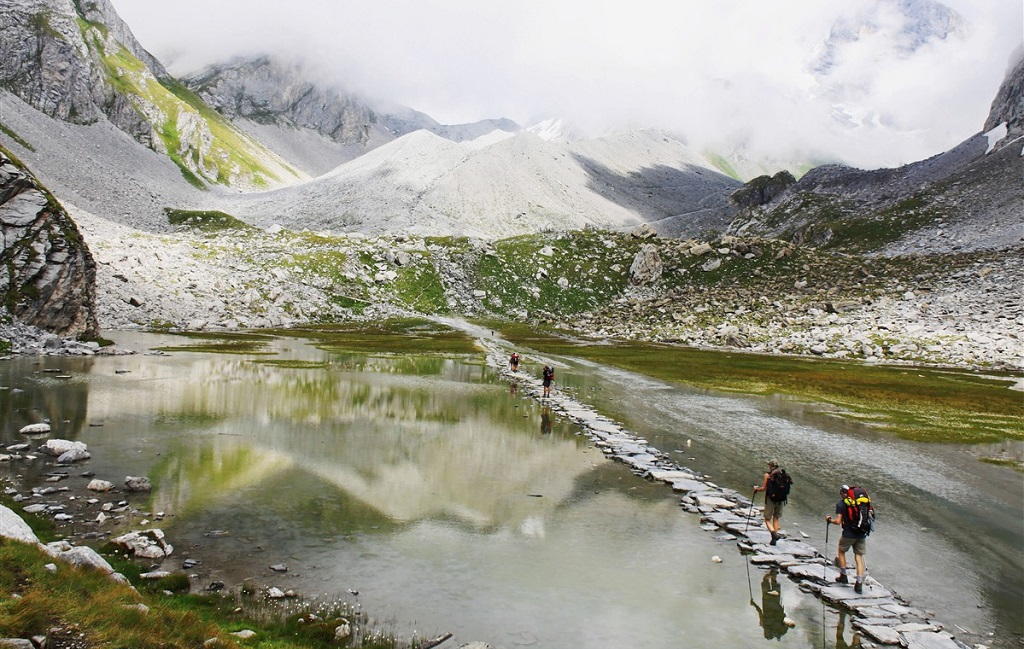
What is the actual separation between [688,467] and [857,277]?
380ft

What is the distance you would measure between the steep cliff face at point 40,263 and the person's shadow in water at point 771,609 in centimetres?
6704

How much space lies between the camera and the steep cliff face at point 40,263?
56969 millimetres

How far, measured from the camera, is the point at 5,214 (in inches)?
2283

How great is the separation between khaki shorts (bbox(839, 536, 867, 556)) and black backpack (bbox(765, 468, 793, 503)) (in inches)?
89.1

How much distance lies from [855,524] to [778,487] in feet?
8.85

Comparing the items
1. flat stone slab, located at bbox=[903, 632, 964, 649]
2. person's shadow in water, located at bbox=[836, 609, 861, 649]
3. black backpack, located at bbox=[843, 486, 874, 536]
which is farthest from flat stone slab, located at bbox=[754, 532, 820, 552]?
flat stone slab, located at bbox=[903, 632, 964, 649]

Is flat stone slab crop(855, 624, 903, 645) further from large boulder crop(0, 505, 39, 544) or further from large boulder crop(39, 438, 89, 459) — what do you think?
large boulder crop(39, 438, 89, 459)

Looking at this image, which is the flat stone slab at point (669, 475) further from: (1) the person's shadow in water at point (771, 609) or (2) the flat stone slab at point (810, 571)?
(1) the person's shadow in water at point (771, 609)

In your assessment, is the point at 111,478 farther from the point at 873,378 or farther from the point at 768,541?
the point at 873,378

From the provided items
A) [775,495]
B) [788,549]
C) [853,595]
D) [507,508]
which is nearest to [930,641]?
[853,595]

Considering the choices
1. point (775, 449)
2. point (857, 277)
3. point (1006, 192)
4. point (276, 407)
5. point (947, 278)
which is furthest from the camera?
point (1006, 192)

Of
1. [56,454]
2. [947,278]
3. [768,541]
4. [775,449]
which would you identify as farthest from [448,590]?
[947,278]

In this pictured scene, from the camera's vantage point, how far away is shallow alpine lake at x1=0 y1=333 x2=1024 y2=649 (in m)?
14.0

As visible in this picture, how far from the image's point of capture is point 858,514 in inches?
639
